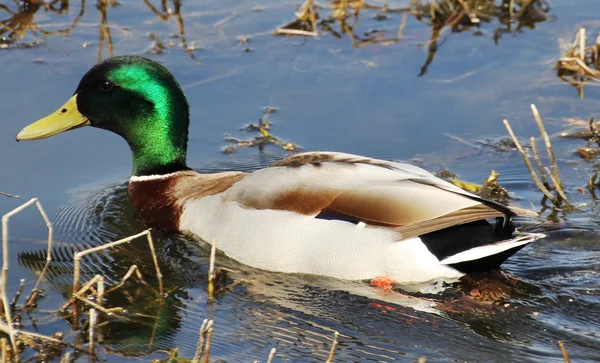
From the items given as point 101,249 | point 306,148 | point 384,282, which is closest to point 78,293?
point 101,249

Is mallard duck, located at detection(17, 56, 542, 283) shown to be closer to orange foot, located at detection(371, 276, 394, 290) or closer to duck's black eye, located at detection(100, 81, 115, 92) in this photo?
orange foot, located at detection(371, 276, 394, 290)

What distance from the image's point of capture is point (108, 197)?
276 inches

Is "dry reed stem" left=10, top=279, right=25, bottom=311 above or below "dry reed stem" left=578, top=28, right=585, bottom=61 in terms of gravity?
below

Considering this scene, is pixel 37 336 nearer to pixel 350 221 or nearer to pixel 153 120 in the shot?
pixel 350 221

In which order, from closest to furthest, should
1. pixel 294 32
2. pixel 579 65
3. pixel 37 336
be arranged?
1. pixel 37 336
2. pixel 579 65
3. pixel 294 32

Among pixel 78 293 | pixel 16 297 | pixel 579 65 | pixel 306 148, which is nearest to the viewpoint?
pixel 78 293

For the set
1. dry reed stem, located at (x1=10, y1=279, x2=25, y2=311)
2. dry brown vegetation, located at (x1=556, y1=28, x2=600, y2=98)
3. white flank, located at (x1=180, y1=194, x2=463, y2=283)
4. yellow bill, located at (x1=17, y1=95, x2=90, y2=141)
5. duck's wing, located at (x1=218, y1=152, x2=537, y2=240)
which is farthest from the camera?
dry brown vegetation, located at (x1=556, y1=28, x2=600, y2=98)

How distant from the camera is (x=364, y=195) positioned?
579cm

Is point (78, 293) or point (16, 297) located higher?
point (78, 293)

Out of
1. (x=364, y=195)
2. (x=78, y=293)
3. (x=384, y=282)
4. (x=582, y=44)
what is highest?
(x=582, y=44)

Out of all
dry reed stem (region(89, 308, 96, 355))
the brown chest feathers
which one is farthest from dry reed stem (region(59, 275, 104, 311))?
the brown chest feathers

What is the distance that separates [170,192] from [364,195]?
146 cm

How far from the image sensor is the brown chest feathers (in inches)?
254

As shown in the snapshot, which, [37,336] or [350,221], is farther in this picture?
[350,221]
